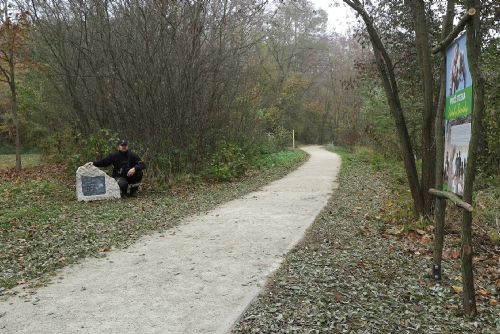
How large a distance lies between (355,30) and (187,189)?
5853 millimetres

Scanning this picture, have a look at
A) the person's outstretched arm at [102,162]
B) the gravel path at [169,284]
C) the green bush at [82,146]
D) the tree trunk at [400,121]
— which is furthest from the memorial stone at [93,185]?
the tree trunk at [400,121]

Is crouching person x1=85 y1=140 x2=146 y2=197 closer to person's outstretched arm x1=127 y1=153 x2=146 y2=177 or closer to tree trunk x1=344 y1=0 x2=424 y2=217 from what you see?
person's outstretched arm x1=127 y1=153 x2=146 y2=177

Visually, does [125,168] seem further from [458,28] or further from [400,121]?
[458,28]

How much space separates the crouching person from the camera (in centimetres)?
1036

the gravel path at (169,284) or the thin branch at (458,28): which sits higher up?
the thin branch at (458,28)

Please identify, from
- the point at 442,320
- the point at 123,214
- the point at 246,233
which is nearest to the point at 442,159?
the point at 442,320

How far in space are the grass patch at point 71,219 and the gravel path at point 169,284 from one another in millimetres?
441

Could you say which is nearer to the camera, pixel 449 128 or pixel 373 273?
pixel 449 128

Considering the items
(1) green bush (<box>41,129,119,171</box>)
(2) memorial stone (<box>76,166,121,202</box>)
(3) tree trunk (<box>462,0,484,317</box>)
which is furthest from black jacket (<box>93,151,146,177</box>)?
(3) tree trunk (<box>462,0,484,317</box>)

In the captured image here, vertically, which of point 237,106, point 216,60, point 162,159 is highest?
point 216,60

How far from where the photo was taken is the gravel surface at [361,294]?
11.8ft

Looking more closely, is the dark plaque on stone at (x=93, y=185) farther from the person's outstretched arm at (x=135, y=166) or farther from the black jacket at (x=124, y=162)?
the person's outstretched arm at (x=135, y=166)

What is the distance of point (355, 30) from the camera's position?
1068cm

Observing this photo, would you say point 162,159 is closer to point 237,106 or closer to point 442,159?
point 237,106
